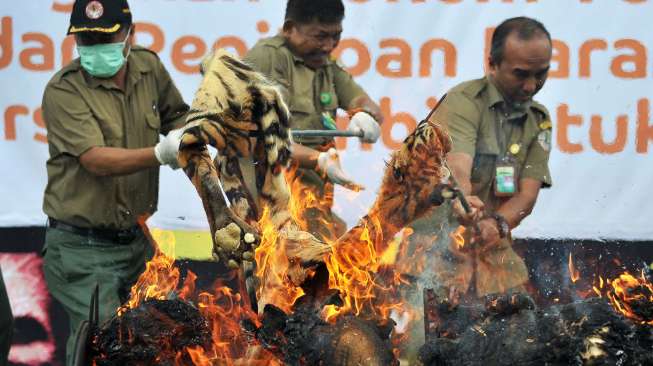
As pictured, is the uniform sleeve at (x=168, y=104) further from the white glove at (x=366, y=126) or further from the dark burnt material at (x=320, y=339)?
the dark burnt material at (x=320, y=339)

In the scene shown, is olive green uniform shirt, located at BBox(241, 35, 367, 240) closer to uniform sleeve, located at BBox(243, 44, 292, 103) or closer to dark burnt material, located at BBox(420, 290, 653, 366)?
uniform sleeve, located at BBox(243, 44, 292, 103)

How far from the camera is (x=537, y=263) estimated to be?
279 inches

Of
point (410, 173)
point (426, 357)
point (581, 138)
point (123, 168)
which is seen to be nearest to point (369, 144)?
point (581, 138)

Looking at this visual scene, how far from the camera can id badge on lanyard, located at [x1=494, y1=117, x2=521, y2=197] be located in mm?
6254

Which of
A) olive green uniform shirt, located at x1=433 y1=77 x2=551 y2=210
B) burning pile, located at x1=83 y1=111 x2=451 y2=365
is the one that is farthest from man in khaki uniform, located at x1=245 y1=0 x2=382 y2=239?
burning pile, located at x1=83 y1=111 x2=451 y2=365

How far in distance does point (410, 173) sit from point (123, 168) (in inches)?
69.4

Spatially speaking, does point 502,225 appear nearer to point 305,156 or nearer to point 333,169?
point 333,169

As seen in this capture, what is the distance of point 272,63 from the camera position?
6535 millimetres

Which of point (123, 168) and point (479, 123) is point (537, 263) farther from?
point (123, 168)

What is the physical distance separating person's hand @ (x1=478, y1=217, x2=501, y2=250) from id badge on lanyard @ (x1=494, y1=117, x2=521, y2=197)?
28 cm

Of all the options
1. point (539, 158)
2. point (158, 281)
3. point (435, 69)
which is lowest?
point (158, 281)

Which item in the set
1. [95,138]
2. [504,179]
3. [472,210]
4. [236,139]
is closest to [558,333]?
[236,139]

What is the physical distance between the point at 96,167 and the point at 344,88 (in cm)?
162

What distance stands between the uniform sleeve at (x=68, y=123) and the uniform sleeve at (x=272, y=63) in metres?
0.96
